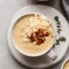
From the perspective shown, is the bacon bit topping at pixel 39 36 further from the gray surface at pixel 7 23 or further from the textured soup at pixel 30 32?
the gray surface at pixel 7 23

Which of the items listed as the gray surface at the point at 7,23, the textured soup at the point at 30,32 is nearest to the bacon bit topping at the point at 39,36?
the textured soup at the point at 30,32

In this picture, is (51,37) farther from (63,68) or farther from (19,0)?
(19,0)

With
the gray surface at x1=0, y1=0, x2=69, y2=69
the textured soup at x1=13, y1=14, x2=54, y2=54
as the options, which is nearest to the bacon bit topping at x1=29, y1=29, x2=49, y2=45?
the textured soup at x1=13, y1=14, x2=54, y2=54

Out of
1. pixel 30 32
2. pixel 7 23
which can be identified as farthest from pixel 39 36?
pixel 7 23

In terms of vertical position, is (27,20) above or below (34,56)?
above

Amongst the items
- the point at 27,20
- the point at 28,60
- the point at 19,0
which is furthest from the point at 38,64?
the point at 19,0
